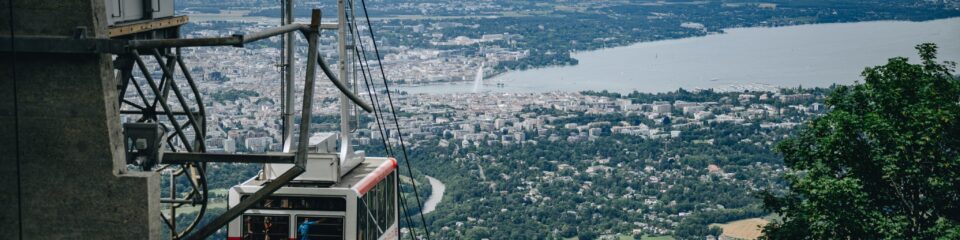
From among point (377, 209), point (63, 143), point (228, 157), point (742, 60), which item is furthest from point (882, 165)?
point (742, 60)

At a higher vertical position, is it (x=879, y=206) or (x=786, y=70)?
(x=879, y=206)

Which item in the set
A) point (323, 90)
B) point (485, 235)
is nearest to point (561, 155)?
point (323, 90)

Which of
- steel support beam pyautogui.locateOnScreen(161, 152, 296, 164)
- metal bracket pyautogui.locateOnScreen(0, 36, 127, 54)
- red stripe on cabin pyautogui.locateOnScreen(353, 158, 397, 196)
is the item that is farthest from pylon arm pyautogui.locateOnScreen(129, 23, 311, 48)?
red stripe on cabin pyautogui.locateOnScreen(353, 158, 397, 196)

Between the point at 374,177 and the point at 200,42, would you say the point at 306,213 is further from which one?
the point at 200,42

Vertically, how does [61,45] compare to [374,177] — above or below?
above

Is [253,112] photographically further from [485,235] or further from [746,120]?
[746,120]

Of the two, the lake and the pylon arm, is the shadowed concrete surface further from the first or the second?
the lake
